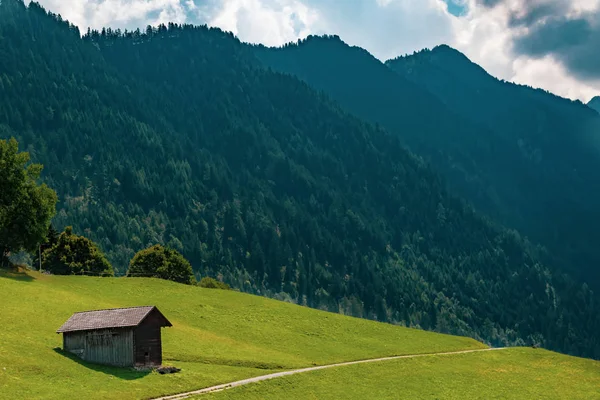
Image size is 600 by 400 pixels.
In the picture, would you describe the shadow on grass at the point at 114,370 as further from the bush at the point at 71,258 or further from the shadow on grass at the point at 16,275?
the bush at the point at 71,258

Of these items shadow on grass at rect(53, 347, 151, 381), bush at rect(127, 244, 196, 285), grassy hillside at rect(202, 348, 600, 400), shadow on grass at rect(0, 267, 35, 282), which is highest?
bush at rect(127, 244, 196, 285)

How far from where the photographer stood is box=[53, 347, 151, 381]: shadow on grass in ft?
196

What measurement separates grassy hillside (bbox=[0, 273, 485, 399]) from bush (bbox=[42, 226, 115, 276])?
30459 millimetres

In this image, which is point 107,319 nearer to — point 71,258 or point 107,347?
point 107,347

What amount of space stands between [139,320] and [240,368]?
12.1m

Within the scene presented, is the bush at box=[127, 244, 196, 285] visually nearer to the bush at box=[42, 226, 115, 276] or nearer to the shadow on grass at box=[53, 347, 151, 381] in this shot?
the bush at box=[42, 226, 115, 276]

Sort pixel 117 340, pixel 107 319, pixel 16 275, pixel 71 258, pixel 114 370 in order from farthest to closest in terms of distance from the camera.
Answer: pixel 71 258
pixel 16 275
pixel 107 319
pixel 117 340
pixel 114 370

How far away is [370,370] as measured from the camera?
76.9 metres

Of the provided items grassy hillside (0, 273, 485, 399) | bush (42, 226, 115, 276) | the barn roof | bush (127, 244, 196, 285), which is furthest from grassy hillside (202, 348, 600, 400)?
bush (42, 226, 115, 276)

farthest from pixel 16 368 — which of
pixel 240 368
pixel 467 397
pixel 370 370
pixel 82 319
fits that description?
pixel 467 397

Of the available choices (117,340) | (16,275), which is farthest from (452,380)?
(16,275)

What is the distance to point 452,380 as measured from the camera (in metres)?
78.9

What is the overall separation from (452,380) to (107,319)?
38.3 meters

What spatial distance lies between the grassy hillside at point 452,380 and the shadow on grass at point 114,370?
24.9 ft
